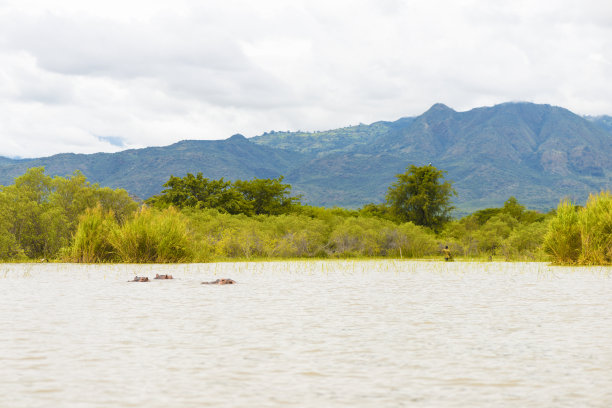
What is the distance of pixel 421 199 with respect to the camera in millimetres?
45531

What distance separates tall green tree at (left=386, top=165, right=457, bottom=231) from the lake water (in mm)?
32709

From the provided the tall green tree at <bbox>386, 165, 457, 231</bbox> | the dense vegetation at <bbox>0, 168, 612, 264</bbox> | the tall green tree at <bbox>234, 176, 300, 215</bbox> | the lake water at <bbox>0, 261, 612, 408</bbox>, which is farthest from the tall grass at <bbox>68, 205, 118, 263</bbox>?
the tall green tree at <bbox>386, 165, 457, 231</bbox>

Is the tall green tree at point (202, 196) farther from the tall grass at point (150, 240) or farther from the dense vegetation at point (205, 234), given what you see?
the tall grass at point (150, 240)

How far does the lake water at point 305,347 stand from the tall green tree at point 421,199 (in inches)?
1288

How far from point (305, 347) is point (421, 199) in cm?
3976

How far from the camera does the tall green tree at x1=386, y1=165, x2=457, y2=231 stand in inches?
1789

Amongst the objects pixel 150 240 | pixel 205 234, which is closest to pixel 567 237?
pixel 150 240

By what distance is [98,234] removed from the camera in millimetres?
20672

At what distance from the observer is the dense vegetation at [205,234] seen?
2011 centimetres

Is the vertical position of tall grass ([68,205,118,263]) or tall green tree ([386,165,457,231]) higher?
tall green tree ([386,165,457,231])

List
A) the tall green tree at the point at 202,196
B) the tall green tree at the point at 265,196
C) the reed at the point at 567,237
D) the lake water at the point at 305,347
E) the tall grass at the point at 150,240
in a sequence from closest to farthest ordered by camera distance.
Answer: the lake water at the point at 305,347 → the reed at the point at 567,237 → the tall grass at the point at 150,240 → the tall green tree at the point at 202,196 → the tall green tree at the point at 265,196

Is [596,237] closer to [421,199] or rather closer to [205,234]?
[205,234]

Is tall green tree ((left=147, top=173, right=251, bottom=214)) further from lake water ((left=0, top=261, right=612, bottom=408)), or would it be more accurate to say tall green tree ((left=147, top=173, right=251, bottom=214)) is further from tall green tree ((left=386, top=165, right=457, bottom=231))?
lake water ((left=0, top=261, right=612, bottom=408))

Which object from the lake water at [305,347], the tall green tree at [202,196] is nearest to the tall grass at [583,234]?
the lake water at [305,347]
